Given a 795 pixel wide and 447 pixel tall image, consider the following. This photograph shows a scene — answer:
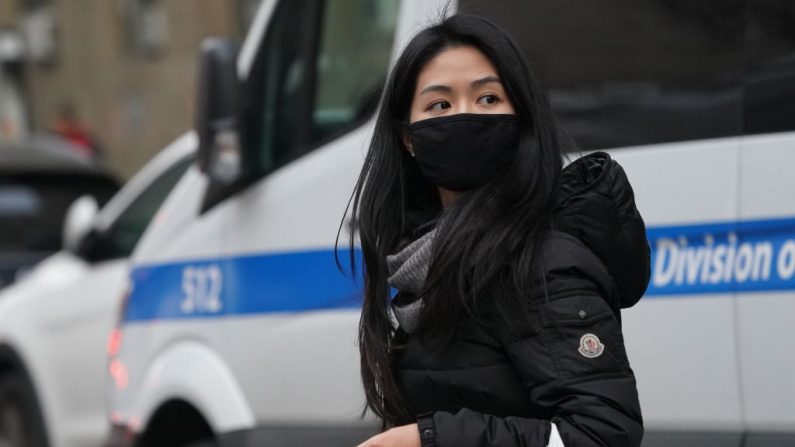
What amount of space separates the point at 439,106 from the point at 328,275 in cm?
196

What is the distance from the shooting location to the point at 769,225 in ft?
10.3

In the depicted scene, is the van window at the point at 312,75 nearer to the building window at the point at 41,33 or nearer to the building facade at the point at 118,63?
the building facade at the point at 118,63

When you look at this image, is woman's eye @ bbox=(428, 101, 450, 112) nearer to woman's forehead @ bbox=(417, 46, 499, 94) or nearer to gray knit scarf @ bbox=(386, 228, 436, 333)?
woman's forehead @ bbox=(417, 46, 499, 94)

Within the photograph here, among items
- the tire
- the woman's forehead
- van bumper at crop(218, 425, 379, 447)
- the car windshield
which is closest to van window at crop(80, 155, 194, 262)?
the tire

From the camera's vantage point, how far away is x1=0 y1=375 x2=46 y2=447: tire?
7164 millimetres

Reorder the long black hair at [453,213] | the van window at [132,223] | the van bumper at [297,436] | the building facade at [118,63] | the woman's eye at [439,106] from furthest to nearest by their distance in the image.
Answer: the building facade at [118,63], the van window at [132,223], the van bumper at [297,436], the woman's eye at [439,106], the long black hair at [453,213]

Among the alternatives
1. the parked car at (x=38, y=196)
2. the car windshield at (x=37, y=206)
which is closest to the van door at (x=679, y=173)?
the parked car at (x=38, y=196)

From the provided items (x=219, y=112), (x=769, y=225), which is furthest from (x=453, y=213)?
(x=219, y=112)

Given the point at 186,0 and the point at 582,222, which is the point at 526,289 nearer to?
the point at 582,222

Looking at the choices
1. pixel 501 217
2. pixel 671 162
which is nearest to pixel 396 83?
pixel 501 217

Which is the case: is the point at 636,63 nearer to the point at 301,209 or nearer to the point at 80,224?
the point at 301,209

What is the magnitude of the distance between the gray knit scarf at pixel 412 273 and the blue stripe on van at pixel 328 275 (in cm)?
113

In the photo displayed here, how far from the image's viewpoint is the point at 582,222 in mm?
2221

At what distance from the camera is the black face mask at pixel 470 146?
7.36 feet
